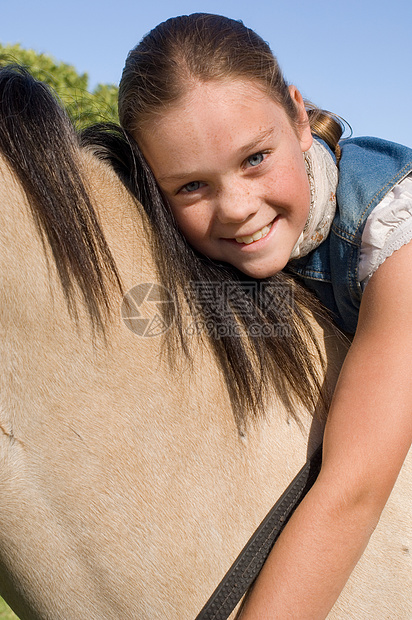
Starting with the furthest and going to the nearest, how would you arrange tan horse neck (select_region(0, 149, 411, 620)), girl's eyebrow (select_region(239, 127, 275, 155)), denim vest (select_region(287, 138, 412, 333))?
denim vest (select_region(287, 138, 412, 333)) < girl's eyebrow (select_region(239, 127, 275, 155)) < tan horse neck (select_region(0, 149, 411, 620))

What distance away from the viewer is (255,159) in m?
1.03

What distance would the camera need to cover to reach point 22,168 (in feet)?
2.96

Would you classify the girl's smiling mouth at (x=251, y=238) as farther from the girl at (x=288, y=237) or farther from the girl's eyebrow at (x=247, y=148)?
the girl's eyebrow at (x=247, y=148)

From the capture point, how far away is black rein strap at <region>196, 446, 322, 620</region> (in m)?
0.89

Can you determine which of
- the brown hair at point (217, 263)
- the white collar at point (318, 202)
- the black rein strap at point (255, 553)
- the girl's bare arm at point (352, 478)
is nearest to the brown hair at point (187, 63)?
the brown hair at point (217, 263)

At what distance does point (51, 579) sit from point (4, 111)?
0.80 m

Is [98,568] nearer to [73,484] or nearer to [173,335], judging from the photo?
[73,484]

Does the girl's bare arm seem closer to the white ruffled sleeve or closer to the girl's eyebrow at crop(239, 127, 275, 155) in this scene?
the white ruffled sleeve

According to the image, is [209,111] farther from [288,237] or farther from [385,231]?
[385,231]

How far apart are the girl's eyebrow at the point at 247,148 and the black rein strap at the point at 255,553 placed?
58cm

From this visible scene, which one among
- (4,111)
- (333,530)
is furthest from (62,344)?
(333,530)

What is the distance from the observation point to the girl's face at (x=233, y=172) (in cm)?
97

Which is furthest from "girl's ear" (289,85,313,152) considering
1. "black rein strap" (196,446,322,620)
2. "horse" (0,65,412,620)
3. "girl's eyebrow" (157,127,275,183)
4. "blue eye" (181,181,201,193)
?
"black rein strap" (196,446,322,620)

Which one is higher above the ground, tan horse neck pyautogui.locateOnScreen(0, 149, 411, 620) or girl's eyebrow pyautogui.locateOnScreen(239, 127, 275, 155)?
girl's eyebrow pyautogui.locateOnScreen(239, 127, 275, 155)
